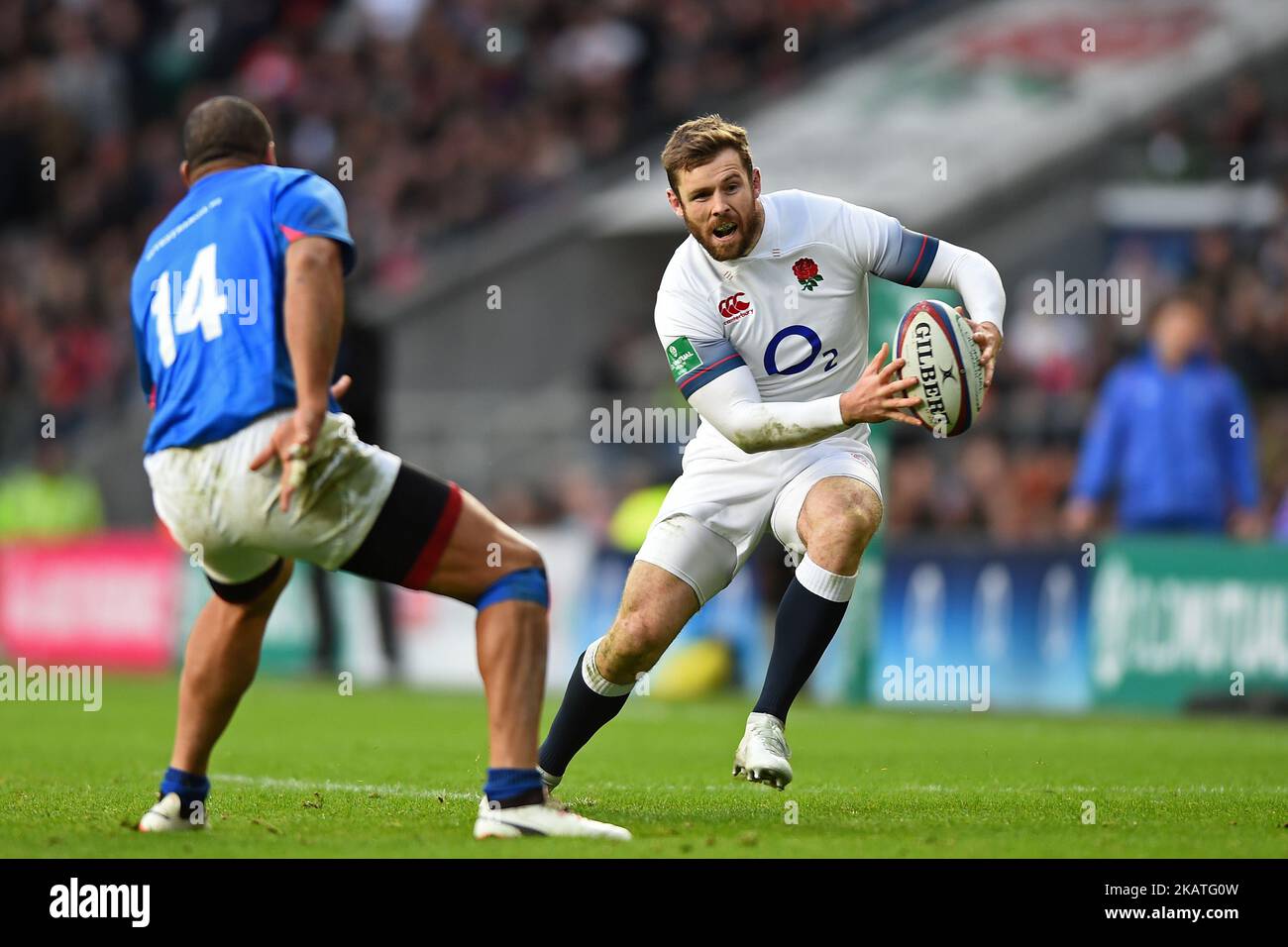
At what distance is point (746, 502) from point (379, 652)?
10.1 m

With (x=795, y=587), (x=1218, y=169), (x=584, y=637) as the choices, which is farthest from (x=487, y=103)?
(x=795, y=587)

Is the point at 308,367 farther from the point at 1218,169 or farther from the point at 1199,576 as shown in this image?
the point at 1218,169

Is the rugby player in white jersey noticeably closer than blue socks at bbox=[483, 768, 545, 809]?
No

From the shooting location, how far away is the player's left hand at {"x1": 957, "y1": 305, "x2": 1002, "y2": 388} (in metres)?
6.91

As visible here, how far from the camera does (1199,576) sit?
13047 millimetres

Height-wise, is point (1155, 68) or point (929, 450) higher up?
point (1155, 68)

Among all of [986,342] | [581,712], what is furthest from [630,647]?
[986,342]

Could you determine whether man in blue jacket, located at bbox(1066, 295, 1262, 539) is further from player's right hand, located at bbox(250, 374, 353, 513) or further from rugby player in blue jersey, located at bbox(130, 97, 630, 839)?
player's right hand, located at bbox(250, 374, 353, 513)

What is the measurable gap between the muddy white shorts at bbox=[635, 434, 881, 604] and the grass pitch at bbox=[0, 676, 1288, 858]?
91cm

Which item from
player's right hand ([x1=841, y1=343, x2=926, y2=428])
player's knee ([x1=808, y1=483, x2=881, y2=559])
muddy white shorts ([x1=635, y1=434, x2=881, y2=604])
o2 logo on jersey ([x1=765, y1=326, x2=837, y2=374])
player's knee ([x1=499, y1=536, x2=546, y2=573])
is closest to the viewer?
player's knee ([x1=499, y1=536, x2=546, y2=573])

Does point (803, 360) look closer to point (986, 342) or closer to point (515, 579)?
point (986, 342)

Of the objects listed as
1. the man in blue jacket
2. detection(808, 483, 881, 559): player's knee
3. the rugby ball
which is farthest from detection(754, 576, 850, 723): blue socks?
the man in blue jacket

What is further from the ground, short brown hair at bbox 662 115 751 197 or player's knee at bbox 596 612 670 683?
short brown hair at bbox 662 115 751 197

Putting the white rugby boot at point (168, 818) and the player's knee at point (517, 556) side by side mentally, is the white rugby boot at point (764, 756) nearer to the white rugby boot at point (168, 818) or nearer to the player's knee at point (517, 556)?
the player's knee at point (517, 556)
